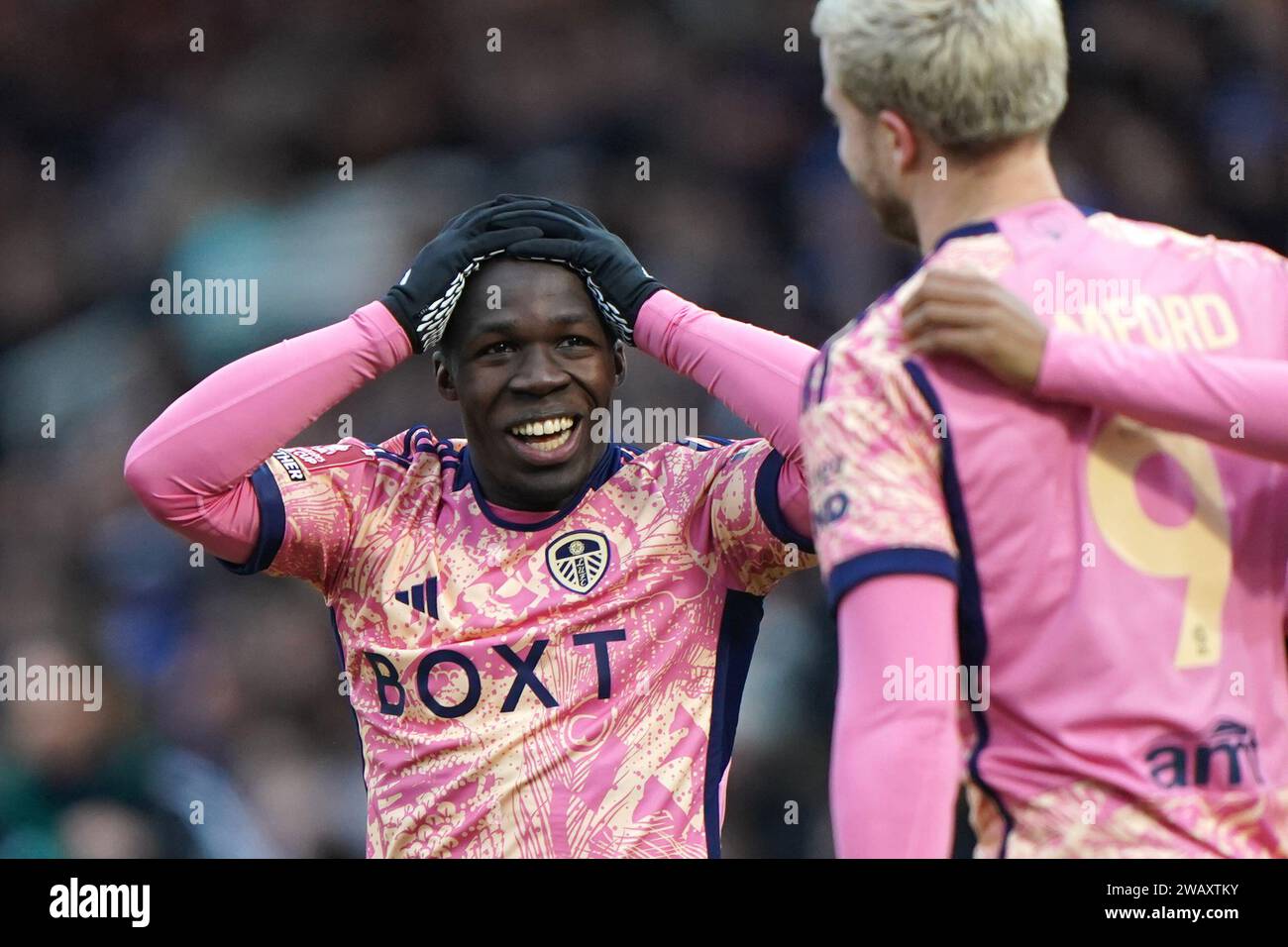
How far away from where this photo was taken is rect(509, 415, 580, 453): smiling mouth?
3184 mm

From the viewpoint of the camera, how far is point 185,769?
4.86m

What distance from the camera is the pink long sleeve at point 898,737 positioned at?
1.73 m

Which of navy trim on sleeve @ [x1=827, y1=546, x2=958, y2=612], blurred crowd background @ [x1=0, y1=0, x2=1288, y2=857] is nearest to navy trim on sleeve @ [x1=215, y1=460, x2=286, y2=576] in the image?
navy trim on sleeve @ [x1=827, y1=546, x2=958, y2=612]

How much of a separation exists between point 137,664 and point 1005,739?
368 cm

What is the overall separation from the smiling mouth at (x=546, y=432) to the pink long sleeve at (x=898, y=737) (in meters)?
1.48

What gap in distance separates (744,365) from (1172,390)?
4.56 ft

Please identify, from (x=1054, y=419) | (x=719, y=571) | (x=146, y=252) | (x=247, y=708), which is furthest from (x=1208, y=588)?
(x=146, y=252)

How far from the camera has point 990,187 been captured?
1923mm

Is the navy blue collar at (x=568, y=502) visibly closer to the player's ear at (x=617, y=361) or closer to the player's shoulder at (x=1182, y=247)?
the player's ear at (x=617, y=361)

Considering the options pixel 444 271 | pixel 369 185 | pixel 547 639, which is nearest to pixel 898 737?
pixel 547 639

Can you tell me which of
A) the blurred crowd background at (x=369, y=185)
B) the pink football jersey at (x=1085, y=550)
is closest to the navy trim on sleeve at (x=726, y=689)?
the pink football jersey at (x=1085, y=550)

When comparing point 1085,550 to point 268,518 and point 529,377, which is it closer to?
point 529,377

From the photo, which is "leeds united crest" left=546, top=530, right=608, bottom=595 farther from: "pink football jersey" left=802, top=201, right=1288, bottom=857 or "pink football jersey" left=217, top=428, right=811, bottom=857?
"pink football jersey" left=802, top=201, right=1288, bottom=857

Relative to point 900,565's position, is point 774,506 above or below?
above
